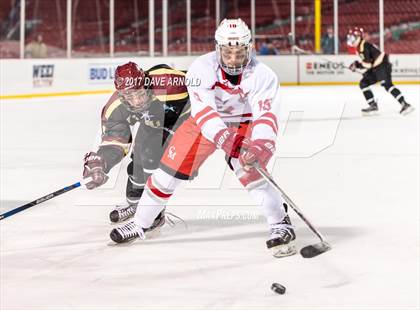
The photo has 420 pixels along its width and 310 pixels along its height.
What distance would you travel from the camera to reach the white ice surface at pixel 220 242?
274 cm

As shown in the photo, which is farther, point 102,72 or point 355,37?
point 102,72

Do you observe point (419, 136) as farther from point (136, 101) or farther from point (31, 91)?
point (31, 91)

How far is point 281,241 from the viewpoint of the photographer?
3.29 meters

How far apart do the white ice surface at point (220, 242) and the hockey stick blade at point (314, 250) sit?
0.05 m

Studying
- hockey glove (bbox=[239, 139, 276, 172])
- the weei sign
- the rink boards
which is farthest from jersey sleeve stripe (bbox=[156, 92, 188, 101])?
the weei sign

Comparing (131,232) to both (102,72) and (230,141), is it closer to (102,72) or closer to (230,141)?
(230,141)

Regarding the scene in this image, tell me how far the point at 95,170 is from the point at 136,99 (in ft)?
1.08

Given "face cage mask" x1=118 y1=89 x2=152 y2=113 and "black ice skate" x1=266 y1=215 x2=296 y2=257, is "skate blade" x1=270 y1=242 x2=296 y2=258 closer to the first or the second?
"black ice skate" x1=266 y1=215 x2=296 y2=257

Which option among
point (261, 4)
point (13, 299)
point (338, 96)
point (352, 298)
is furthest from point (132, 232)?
point (261, 4)

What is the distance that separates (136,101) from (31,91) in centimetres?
898

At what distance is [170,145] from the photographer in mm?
3414
